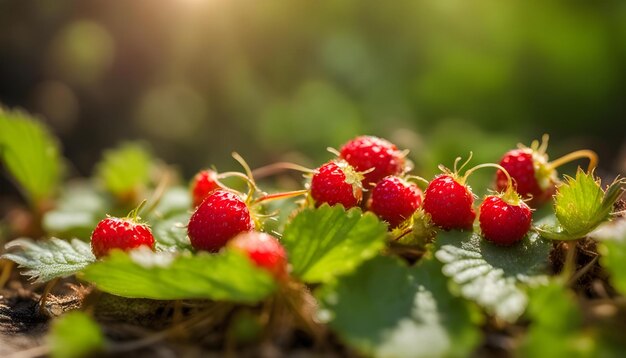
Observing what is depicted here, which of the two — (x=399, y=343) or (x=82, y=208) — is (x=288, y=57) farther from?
(x=399, y=343)

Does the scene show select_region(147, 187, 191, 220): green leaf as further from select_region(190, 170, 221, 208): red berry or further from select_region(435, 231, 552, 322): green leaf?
select_region(435, 231, 552, 322): green leaf

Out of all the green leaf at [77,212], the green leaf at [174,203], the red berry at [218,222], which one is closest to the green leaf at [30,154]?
the green leaf at [77,212]

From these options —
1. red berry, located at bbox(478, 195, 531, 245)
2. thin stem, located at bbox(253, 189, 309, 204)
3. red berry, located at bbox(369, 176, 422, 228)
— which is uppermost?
red berry, located at bbox(478, 195, 531, 245)

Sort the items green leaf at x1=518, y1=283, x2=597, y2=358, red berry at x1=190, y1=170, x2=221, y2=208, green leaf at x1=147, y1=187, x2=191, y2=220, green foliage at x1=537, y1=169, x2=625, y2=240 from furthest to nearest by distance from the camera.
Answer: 1. green leaf at x1=147, y1=187, x2=191, y2=220
2. red berry at x1=190, y1=170, x2=221, y2=208
3. green foliage at x1=537, y1=169, x2=625, y2=240
4. green leaf at x1=518, y1=283, x2=597, y2=358

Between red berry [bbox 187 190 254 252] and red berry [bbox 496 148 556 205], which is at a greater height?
red berry [bbox 496 148 556 205]

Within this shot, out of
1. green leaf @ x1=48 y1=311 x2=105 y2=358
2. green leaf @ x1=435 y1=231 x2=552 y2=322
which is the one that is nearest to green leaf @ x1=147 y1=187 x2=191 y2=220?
green leaf @ x1=48 y1=311 x2=105 y2=358

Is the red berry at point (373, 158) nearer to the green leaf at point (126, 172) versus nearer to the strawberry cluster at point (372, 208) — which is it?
the strawberry cluster at point (372, 208)
